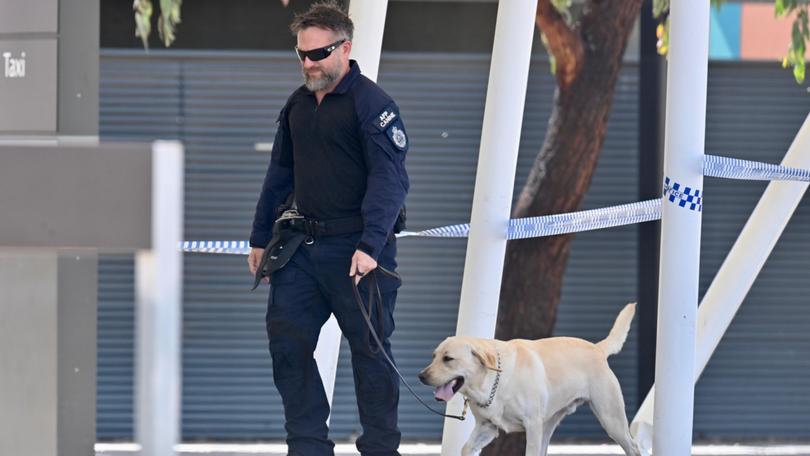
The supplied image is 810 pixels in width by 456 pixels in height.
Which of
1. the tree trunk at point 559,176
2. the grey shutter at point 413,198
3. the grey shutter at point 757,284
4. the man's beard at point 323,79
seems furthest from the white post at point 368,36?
the grey shutter at point 757,284

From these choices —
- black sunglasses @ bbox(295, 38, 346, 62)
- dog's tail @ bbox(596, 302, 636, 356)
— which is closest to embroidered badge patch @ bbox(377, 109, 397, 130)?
black sunglasses @ bbox(295, 38, 346, 62)

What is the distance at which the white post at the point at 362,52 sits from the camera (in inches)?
263

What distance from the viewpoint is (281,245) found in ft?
18.1

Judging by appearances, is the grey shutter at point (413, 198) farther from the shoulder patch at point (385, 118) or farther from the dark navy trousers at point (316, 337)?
the shoulder patch at point (385, 118)

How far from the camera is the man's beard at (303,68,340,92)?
5.36m

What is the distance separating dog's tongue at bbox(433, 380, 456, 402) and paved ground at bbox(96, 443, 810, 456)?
4.10 metres

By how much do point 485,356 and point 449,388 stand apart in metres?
0.21

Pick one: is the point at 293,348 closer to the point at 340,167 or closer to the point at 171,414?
the point at 340,167

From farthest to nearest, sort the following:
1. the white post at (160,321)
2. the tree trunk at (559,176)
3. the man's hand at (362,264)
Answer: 1. the tree trunk at (559,176)
2. the man's hand at (362,264)
3. the white post at (160,321)

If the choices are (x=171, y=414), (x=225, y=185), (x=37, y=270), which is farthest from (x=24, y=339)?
(x=225, y=185)

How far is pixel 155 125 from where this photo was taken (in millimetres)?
10695

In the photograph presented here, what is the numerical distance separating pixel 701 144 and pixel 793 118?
206 inches

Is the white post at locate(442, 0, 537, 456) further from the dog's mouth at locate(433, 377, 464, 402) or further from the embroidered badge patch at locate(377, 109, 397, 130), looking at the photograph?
the embroidered badge patch at locate(377, 109, 397, 130)

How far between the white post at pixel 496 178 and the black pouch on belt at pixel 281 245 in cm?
136
